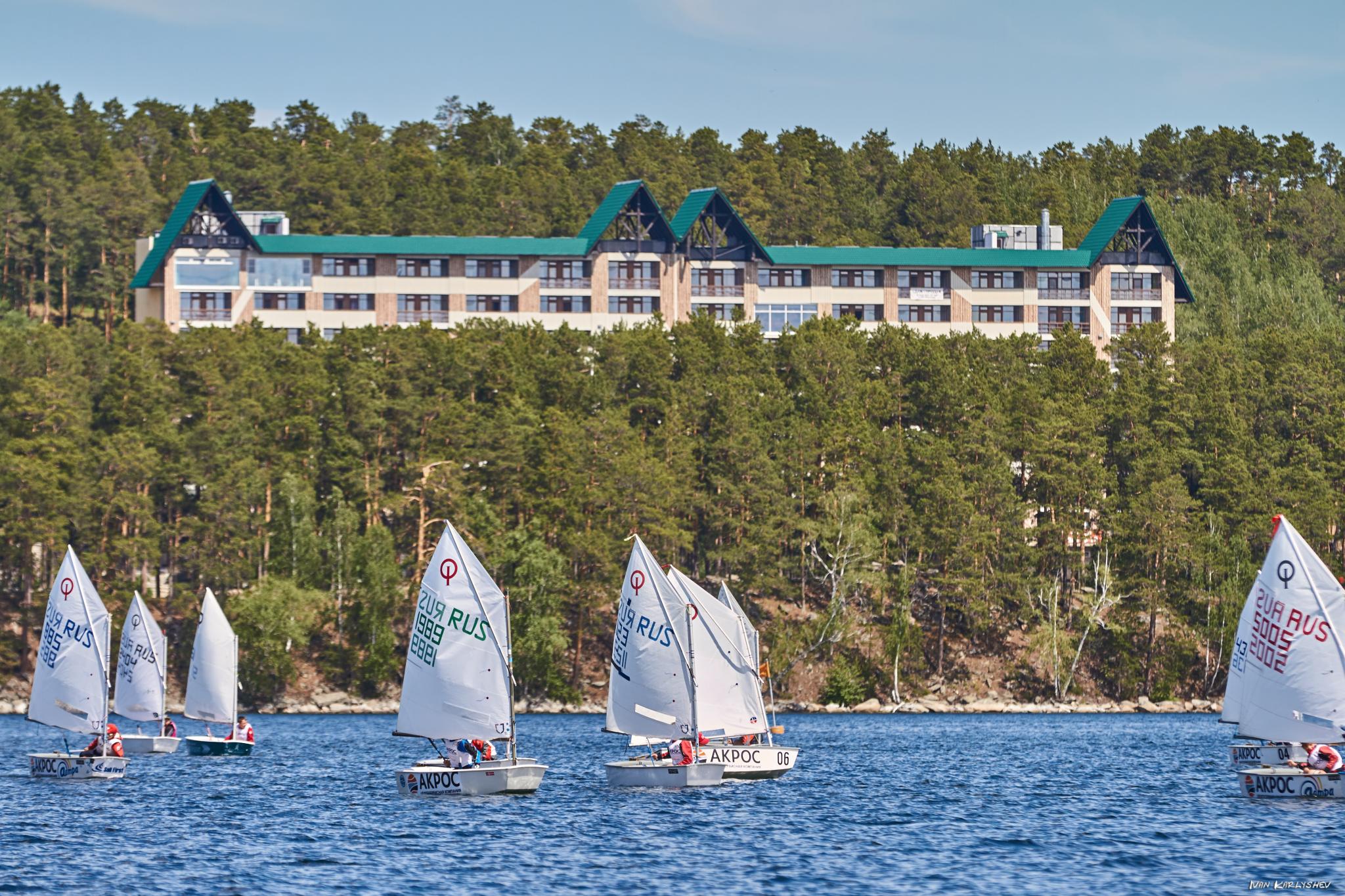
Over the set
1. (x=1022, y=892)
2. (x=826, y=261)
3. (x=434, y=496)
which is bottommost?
(x=1022, y=892)

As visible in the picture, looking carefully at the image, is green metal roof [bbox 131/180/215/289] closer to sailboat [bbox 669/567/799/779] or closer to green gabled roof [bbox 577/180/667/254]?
green gabled roof [bbox 577/180/667/254]

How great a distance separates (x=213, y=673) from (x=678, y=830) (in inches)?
1720

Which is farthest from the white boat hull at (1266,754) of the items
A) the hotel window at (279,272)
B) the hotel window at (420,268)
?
the hotel window at (279,272)

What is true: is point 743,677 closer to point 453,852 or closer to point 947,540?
point 453,852

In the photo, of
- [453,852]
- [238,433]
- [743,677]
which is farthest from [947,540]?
[453,852]

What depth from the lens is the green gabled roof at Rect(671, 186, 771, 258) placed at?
17888 cm

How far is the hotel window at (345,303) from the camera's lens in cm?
17525

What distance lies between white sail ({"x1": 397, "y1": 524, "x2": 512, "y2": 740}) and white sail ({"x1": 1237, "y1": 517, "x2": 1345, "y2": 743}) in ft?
78.5

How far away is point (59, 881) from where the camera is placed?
47688 mm

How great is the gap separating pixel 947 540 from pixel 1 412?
2701 inches

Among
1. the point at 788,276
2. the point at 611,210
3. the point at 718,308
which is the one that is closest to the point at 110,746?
the point at 611,210

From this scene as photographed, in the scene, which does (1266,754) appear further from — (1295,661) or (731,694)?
(731,694)

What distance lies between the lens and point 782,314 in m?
183

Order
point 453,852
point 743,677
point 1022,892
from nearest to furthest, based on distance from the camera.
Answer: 1. point 1022,892
2. point 453,852
3. point 743,677
